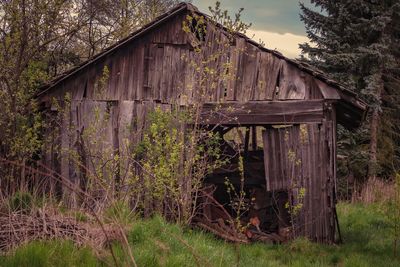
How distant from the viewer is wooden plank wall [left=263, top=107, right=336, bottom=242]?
33.9 feet

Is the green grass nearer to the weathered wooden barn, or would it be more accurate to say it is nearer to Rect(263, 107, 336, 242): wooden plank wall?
Rect(263, 107, 336, 242): wooden plank wall

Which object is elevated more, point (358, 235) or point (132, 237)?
point (132, 237)

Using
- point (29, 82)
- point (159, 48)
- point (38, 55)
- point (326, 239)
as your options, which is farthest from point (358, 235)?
point (38, 55)

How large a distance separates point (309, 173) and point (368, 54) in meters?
8.03

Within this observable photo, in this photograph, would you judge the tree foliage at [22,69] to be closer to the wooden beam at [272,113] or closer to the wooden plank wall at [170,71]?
the wooden plank wall at [170,71]

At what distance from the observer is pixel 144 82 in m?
11.8

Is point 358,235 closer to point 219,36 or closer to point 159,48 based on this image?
point 219,36

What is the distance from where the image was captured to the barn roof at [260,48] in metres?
10.2

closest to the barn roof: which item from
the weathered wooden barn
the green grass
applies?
the weathered wooden barn

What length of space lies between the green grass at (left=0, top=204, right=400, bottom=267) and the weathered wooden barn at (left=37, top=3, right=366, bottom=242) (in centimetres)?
107

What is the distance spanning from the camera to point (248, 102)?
35.6 ft

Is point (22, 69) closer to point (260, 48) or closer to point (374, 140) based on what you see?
point (260, 48)

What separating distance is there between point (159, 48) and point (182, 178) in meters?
4.23

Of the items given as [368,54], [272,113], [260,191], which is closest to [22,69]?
[272,113]
